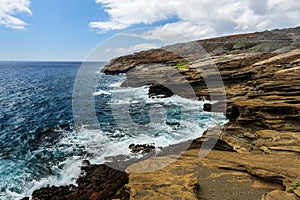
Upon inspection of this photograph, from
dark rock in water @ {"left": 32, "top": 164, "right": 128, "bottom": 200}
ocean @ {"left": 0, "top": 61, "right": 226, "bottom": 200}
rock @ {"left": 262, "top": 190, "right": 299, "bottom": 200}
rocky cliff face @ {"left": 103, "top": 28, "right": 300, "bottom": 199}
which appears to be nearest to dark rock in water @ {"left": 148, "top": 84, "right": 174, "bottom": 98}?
ocean @ {"left": 0, "top": 61, "right": 226, "bottom": 200}

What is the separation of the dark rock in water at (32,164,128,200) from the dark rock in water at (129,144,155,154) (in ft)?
12.5

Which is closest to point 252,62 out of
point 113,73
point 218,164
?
point 218,164

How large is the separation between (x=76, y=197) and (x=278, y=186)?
36.8 ft

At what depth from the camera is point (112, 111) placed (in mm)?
36469

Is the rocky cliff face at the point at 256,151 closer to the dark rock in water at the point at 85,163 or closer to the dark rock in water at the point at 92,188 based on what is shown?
the dark rock in water at the point at 92,188

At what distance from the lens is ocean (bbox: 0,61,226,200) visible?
18.1m

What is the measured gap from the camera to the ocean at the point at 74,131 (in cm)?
1811

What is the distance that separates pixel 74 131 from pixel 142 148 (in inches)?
408

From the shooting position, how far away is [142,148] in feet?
69.1

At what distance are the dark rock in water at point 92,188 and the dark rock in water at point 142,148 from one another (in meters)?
3.81

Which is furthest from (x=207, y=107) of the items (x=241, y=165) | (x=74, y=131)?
(x=241, y=165)

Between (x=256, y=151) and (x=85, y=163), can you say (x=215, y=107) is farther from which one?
(x=85, y=163)

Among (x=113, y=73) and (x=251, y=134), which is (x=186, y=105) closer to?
(x=251, y=134)

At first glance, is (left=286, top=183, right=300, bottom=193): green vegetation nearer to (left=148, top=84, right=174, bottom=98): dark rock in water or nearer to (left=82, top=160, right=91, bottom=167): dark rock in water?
(left=82, top=160, right=91, bottom=167): dark rock in water
